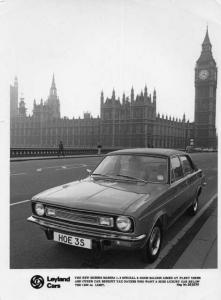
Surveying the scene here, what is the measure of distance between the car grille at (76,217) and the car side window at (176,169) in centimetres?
150

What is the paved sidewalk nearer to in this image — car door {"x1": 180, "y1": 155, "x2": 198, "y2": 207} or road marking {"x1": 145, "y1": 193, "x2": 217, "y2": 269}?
road marking {"x1": 145, "y1": 193, "x2": 217, "y2": 269}

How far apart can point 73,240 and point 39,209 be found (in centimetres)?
61

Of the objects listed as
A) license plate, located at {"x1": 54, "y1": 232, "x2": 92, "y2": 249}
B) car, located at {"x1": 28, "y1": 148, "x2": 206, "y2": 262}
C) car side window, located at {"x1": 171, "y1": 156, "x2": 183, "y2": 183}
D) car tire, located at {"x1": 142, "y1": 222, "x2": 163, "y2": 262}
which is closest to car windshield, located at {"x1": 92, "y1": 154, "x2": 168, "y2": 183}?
car, located at {"x1": 28, "y1": 148, "x2": 206, "y2": 262}

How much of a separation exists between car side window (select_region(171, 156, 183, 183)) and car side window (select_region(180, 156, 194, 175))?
255 millimetres

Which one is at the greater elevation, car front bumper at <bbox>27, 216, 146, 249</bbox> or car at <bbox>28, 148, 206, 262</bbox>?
car at <bbox>28, 148, 206, 262</bbox>

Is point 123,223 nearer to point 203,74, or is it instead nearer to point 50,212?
point 50,212

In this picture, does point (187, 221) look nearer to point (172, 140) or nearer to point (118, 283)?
point (118, 283)

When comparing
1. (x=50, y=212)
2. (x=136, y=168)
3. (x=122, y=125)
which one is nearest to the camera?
(x=50, y=212)

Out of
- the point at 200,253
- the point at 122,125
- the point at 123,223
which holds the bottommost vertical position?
the point at 200,253

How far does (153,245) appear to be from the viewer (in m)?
3.43

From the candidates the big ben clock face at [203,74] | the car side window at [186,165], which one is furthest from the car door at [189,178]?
the big ben clock face at [203,74]

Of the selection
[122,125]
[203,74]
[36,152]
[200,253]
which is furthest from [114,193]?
[203,74]

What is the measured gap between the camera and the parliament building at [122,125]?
6309cm

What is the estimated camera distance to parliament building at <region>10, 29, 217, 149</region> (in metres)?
63.1
